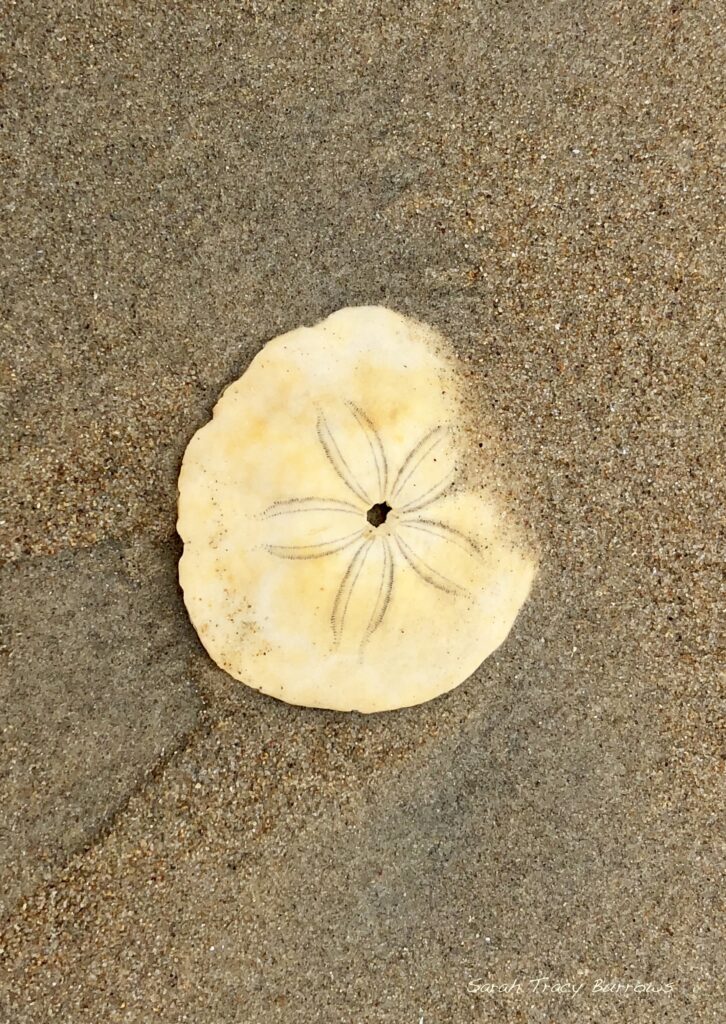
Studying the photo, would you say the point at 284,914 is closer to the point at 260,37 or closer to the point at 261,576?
the point at 261,576

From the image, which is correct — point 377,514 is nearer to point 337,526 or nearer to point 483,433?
point 337,526

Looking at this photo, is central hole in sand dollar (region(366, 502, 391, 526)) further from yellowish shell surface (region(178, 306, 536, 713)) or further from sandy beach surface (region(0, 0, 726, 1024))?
sandy beach surface (region(0, 0, 726, 1024))

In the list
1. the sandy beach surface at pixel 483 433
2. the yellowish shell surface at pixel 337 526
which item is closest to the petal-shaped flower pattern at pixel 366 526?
the yellowish shell surface at pixel 337 526

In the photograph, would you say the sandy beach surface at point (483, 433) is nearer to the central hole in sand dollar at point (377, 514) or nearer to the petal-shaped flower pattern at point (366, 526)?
the petal-shaped flower pattern at point (366, 526)

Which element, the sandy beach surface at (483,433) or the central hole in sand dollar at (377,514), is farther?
the central hole in sand dollar at (377,514)

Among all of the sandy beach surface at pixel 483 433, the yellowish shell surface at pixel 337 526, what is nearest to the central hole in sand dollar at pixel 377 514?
the yellowish shell surface at pixel 337 526

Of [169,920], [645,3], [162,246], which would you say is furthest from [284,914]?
[645,3]

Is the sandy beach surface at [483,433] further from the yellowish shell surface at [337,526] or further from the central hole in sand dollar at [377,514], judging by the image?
the central hole in sand dollar at [377,514]
